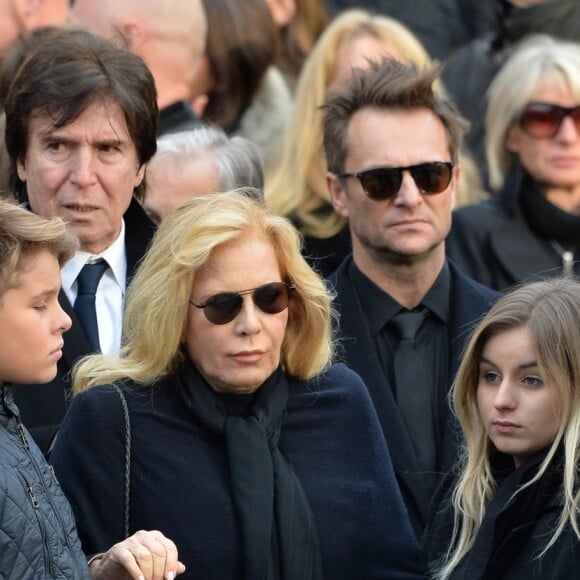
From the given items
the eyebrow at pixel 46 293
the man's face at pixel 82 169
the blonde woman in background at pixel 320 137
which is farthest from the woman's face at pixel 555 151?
the eyebrow at pixel 46 293

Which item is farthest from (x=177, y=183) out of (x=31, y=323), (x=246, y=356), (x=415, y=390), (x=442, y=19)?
(x=442, y=19)

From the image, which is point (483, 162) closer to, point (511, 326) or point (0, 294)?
point (511, 326)

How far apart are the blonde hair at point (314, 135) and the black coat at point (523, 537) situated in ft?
6.77

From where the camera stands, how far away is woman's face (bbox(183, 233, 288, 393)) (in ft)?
15.1

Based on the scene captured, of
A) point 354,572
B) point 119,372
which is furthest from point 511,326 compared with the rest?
point 119,372

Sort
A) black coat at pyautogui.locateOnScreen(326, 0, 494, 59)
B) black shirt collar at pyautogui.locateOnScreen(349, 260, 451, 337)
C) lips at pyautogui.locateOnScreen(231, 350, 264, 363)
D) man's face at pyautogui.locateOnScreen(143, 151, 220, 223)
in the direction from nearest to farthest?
1. lips at pyautogui.locateOnScreen(231, 350, 264, 363)
2. black shirt collar at pyautogui.locateOnScreen(349, 260, 451, 337)
3. man's face at pyautogui.locateOnScreen(143, 151, 220, 223)
4. black coat at pyautogui.locateOnScreen(326, 0, 494, 59)

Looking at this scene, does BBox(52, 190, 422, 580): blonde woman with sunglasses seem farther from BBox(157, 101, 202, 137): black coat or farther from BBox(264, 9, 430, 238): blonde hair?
BBox(157, 101, 202, 137): black coat

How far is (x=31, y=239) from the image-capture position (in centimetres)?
406

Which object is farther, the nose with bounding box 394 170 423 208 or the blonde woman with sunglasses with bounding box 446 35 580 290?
the blonde woman with sunglasses with bounding box 446 35 580 290

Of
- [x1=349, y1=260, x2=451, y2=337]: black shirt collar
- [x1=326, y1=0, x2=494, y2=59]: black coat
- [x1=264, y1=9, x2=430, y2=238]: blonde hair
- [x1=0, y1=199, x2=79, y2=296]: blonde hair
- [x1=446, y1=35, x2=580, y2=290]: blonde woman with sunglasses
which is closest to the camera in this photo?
[x1=0, y1=199, x2=79, y2=296]: blonde hair

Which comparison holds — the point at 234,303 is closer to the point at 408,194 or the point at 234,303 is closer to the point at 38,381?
the point at 38,381

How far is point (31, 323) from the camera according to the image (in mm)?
4039

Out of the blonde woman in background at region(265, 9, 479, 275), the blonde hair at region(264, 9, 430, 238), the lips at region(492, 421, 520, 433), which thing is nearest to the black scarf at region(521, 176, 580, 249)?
the blonde woman in background at region(265, 9, 479, 275)

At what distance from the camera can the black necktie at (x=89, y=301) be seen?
516cm
